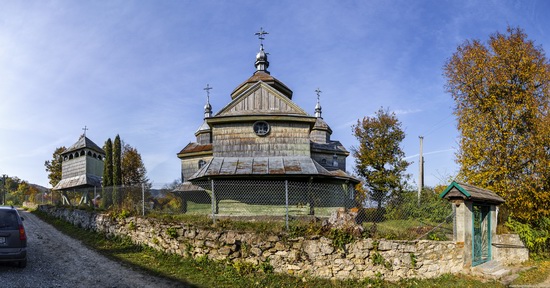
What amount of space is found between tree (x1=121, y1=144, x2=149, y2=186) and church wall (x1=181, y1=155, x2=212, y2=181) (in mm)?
17431

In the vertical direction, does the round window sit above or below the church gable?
below

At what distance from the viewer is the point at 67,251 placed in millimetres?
12281

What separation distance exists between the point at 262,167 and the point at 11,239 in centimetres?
1098

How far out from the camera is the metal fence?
11.0 meters

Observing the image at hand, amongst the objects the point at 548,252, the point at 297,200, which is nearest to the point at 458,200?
the point at 548,252

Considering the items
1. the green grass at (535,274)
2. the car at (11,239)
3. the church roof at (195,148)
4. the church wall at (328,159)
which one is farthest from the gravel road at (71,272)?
the church wall at (328,159)

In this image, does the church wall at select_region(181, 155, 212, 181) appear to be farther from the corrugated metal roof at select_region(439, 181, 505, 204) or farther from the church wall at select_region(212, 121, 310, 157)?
the corrugated metal roof at select_region(439, 181, 505, 204)

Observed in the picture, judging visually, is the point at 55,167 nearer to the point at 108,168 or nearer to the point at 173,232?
the point at 108,168

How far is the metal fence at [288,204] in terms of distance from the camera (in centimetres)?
1104

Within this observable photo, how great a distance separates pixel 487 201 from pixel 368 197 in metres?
3.66

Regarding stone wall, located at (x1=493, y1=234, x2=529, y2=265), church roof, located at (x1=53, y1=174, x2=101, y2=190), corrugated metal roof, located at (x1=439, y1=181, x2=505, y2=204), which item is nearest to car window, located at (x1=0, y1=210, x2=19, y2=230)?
corrugated metal roof, located at (x1=439, y1=181, x2=505, y2=204)

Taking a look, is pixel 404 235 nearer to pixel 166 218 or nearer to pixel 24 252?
pixel 166 218

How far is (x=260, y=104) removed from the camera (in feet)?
65.2

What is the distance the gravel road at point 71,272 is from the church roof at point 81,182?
1678 centimetres
